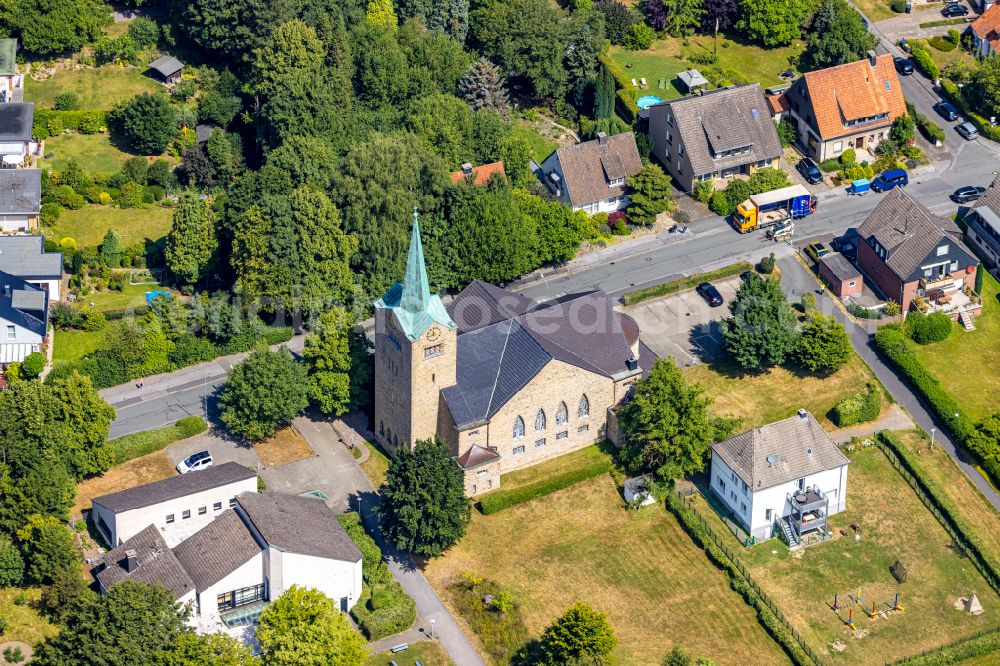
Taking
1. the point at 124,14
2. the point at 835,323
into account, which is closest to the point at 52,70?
the point at 124,14

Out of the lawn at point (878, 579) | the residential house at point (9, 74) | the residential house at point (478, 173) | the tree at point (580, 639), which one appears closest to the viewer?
the tree at point (580, 639)

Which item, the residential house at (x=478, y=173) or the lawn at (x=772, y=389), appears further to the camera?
the residential house at (x=478, y=173)

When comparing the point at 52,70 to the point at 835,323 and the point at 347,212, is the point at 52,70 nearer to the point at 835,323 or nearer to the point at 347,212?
the point at 347,212

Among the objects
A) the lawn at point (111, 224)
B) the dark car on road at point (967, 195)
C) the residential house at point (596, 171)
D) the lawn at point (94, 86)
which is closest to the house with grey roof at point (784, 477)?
the residential house at point (596, 171)

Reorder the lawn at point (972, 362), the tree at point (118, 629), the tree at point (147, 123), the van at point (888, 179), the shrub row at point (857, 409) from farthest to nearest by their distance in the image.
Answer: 1. the van at point (888, 179)
2. the tree at point (147, 123)
3. the lawn at point (972, 362)
4. the shrub row at point (857, 409)
5. the tree at point (118, 629)

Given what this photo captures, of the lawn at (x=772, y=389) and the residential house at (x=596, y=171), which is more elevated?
the residential house at (x=596, y=171)

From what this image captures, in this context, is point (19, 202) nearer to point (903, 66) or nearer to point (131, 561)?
point (131, 561)

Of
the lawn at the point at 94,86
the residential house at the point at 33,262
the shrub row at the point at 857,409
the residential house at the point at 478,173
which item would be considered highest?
the residential house at the point at 478,173

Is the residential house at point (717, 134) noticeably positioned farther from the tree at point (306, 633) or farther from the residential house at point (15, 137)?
the tree at point (306, 633)
